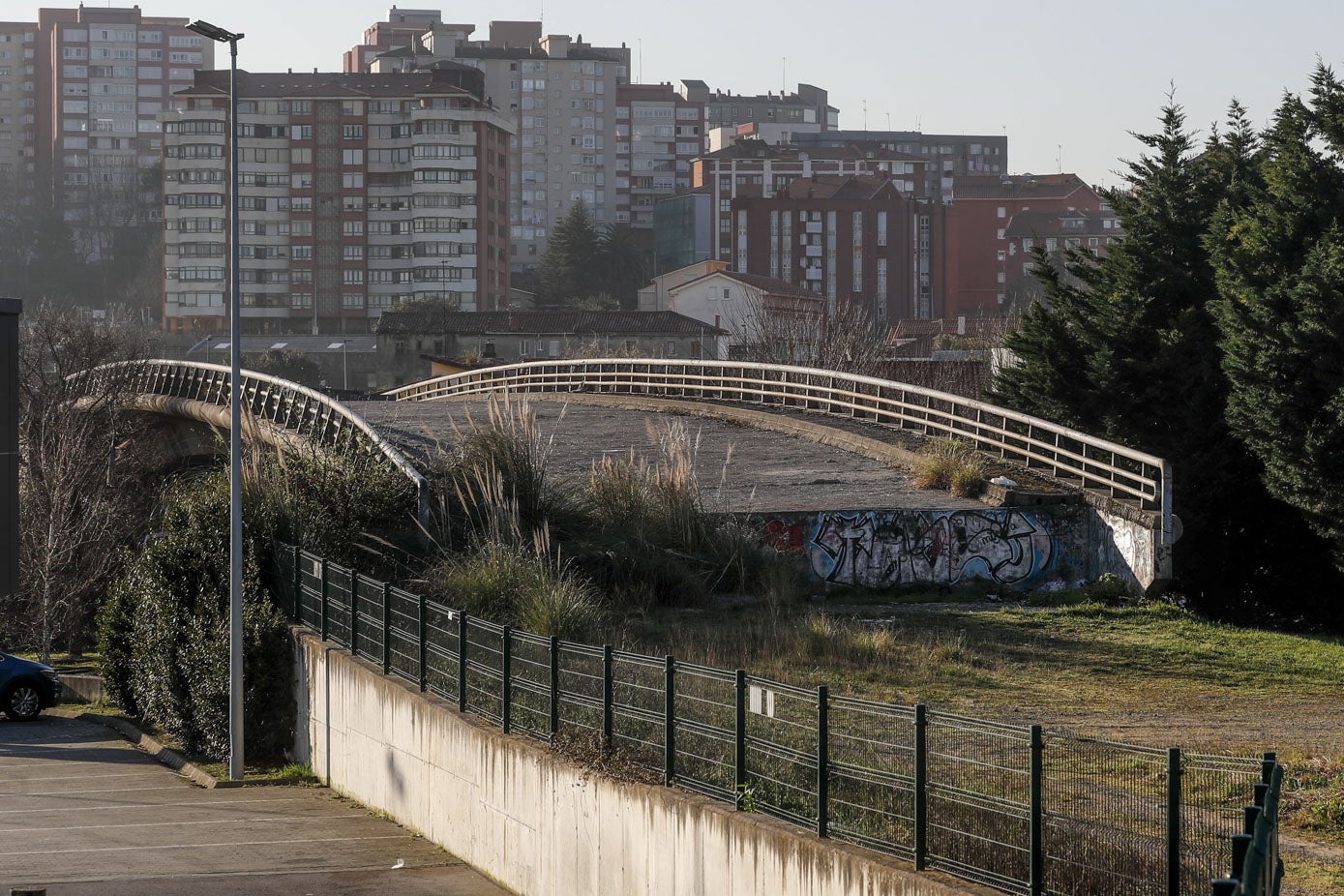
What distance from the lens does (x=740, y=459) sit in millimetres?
32906

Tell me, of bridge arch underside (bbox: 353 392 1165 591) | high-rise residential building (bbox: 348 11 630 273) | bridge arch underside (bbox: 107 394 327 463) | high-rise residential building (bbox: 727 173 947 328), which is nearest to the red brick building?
high-rise residential building (bbox: 727 173 947 328)

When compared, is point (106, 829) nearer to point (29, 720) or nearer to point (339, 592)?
point (339, 592)

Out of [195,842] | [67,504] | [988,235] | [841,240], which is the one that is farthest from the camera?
[988,235]

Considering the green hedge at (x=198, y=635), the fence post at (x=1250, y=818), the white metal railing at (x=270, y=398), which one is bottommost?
the green hedge at (x=198, y=635)

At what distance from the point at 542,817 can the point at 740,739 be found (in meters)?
2.91

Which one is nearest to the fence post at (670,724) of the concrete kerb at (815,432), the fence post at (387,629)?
the fence post at (387,629)

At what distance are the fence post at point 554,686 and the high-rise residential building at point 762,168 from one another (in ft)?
435

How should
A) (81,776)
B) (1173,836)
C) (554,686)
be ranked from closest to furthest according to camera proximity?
(1173,836), (554,686), (81,776)

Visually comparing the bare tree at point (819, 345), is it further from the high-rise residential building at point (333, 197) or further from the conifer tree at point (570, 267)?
the conifer tree at point (570, 267)

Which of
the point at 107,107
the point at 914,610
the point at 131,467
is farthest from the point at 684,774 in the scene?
the point at 107,107

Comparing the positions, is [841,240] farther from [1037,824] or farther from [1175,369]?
[1037,824]

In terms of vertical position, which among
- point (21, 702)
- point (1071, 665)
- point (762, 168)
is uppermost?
point (762, 168)

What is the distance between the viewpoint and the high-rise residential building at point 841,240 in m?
138

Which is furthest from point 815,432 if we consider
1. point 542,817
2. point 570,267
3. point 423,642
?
point 570,267
